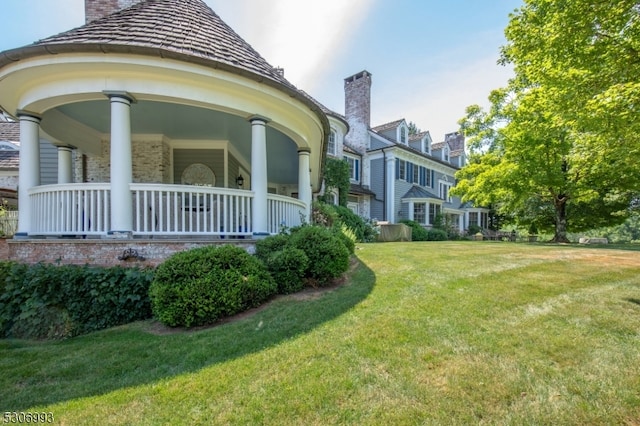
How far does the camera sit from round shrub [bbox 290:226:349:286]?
17.6 feet

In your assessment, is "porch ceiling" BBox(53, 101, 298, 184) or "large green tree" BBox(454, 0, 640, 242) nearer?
"large green tree" BBox(454, 0, 640, 242)

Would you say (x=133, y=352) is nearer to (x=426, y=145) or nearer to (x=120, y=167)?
(x=120, y=167)

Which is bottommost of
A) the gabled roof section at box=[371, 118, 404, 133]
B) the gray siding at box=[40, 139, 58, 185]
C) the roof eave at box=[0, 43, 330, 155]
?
the gray siding at box=[40, 139, 58, 185]

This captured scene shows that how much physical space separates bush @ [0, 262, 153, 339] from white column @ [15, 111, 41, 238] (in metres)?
1.37

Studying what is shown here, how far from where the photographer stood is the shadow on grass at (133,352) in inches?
110

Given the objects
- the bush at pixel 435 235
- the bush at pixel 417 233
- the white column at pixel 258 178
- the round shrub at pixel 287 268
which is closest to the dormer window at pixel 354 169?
the bush at pixel 417 233

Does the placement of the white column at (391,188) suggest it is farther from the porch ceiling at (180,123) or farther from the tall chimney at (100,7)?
the tall chimney at (100,7)

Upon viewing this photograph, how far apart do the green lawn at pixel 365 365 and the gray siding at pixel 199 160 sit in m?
5.63

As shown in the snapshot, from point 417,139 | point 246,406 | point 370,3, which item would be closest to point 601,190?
point 417,139

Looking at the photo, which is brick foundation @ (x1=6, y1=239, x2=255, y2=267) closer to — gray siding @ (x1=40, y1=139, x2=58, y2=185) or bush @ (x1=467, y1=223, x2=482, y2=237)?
gray siding @ (x1=40, y1=139, x2=58, y2=185)

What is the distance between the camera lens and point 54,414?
92.9 inches

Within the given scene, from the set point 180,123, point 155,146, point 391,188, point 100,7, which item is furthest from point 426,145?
point 100,7

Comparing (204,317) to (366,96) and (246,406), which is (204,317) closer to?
(246,406)

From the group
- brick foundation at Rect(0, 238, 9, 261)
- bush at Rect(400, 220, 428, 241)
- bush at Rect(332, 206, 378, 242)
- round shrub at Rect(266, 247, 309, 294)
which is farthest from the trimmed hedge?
brick foundation at Rect(0, 238, 9, 261)
